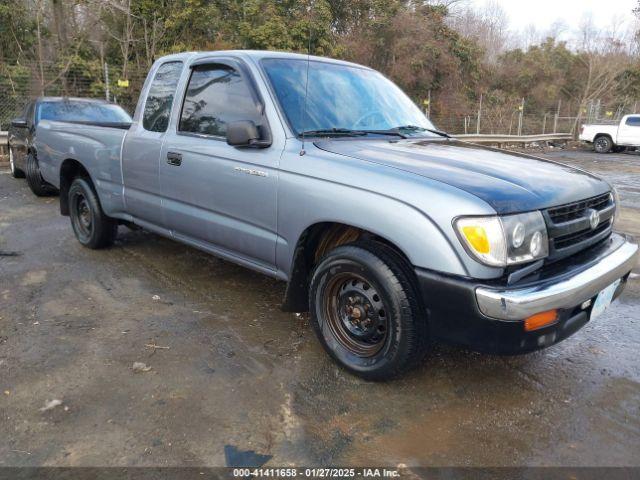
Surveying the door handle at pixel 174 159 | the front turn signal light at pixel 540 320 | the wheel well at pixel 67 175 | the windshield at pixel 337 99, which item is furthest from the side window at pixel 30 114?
the front turn signal light at pixel 540 320

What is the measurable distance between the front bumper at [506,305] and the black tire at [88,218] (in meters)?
3.73

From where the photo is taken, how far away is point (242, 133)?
3186mm

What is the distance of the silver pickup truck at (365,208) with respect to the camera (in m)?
2.45

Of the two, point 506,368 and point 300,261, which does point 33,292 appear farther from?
point 506,368

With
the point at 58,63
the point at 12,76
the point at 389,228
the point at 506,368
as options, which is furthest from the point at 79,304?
the point at 58,63

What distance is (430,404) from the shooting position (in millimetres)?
2793

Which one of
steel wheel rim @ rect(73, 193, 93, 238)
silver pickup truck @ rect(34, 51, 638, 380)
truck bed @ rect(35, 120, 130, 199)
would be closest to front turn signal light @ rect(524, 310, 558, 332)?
silver pickup truck @ rect(34, 51, 638, 380)

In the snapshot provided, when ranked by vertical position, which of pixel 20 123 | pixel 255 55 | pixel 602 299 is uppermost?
pixel 255 55

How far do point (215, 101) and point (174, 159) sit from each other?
1.78 feet

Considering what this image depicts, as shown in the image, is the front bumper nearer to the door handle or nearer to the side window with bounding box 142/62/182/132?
the door handle

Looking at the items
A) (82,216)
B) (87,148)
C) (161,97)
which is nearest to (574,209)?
(161,97)

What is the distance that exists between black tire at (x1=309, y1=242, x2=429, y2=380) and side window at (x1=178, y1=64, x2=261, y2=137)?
1195 millimetres

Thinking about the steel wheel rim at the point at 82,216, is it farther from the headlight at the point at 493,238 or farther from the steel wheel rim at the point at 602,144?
the steel wheel rim at the point at 602,144

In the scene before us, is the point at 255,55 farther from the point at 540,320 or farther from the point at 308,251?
the point at 540,320
